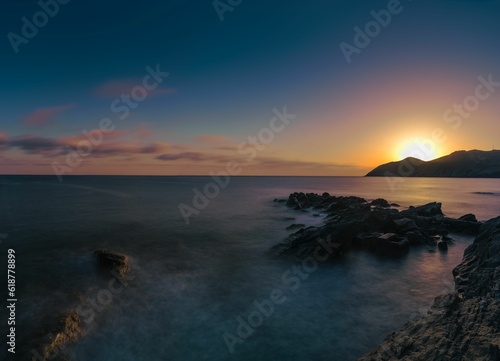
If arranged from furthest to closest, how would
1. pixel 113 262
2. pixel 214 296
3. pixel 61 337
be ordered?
pixel 113 262 < pixel 214 296 < pixel 61 337

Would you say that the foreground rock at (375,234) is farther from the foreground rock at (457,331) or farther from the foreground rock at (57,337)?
the foreground rock at (57,337)

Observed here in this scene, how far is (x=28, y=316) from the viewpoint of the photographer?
1535 centimetres

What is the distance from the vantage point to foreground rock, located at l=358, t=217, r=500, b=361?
27.4 feet

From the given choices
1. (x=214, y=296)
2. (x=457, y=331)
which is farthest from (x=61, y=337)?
(x=457, y=331)
